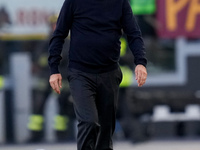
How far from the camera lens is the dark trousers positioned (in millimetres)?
4769

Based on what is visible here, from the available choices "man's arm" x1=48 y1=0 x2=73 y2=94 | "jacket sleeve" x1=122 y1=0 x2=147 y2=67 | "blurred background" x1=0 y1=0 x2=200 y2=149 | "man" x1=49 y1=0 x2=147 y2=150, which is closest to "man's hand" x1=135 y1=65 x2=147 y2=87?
"man" x1=49 y1=0 x2=147 y2=150

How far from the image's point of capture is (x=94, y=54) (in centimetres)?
490

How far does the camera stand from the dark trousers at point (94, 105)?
4.77m

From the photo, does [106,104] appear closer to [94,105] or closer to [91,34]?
[94,105]

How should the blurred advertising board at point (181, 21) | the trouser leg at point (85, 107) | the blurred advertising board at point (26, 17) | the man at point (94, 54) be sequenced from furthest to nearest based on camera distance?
the blurred advertising board at point (181, 21) < the blurred advertising board at point (26, 17) < the man at point (94, 54) < the trouser leg at point (85, 107)

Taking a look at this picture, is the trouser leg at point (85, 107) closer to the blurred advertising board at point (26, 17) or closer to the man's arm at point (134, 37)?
the man's arm at point (134, 37)

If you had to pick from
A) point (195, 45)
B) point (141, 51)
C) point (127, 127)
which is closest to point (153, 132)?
point (127, 127)

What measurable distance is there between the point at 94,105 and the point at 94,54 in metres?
0.37

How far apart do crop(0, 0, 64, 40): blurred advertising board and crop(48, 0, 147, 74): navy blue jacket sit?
4036 mm

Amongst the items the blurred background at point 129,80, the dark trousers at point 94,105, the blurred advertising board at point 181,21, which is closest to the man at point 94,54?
the dark trousers at point 94,105

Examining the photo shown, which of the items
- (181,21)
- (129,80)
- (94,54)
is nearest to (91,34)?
(94,54)

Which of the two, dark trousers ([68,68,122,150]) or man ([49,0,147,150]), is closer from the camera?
dark trousers ([68,68,122,150])

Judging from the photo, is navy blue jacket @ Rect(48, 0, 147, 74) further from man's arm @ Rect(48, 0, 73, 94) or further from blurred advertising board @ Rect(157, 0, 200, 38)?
blurred advertising board @ Rect(157, 0, 200, 38)

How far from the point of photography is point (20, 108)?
29.7ft
